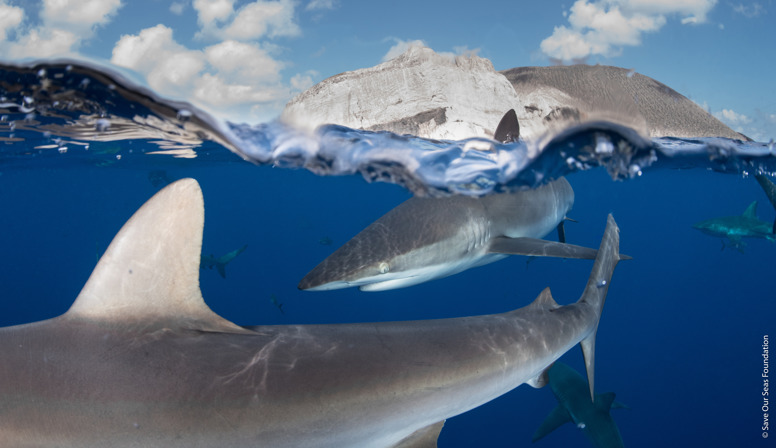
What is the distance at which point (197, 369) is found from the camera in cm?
210

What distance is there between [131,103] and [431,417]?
5.86m

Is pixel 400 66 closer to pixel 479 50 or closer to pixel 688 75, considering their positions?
pixel 479 50

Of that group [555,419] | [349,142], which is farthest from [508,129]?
[555,419]

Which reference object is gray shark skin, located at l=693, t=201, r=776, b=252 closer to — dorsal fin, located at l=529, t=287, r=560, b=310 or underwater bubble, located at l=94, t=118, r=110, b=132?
dorsal fin, located at l=529, t=287, r=560, b=310

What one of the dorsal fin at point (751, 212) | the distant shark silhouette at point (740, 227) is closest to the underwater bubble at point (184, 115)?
the distant shark silhouette at point (740, 227)

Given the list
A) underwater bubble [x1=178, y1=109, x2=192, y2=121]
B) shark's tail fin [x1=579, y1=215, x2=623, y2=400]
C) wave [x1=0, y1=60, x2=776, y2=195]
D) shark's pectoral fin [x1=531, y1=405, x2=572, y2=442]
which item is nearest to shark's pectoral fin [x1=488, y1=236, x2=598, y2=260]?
shark's tail fin [x1=579, y1=215, x2=623, y2=400]

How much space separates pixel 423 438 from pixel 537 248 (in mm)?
3129

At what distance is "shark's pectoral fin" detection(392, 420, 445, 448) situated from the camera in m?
2.56

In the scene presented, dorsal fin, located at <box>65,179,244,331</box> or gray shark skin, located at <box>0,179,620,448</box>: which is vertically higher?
dorsal fin, located at <box>65,179,244,331</box>

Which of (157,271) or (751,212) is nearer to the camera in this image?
(157,271)

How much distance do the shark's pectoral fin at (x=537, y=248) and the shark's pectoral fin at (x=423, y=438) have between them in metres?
2.91

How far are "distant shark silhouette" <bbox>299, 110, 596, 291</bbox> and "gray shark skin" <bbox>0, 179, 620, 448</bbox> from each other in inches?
62.1

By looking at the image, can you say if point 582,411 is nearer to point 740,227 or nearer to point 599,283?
point 599,283

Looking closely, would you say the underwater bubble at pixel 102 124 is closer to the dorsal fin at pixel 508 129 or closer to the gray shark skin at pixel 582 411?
the dorsal fin at pixel 508 129
